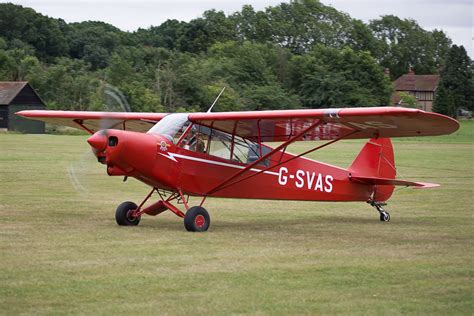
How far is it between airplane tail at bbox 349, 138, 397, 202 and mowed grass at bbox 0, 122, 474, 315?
671 mm

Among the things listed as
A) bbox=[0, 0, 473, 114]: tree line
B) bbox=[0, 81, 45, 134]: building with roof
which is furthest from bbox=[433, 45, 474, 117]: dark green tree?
bbox=[0, 81, 45, 134]: building with roof

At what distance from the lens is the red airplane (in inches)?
508

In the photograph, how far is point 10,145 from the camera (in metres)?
39.3

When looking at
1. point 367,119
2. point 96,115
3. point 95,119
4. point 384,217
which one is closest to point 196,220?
point 367,119

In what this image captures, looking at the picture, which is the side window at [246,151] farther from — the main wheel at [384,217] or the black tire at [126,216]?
the main wheel at [384,217]

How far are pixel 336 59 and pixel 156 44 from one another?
34.1 m

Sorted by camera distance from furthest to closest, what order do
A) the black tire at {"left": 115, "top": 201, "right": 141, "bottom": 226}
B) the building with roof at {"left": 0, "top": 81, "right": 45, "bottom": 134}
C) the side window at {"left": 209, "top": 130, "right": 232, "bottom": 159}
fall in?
the building with roof at {"left": 0, "top": 81, "right": 45, "bottom": 134}
the side window at {"left": 209, "top": 130, "right": 232, "bottom": 159}
the black tire at {"left": 115, "top": 201, "right": 141, "bottom": 226}

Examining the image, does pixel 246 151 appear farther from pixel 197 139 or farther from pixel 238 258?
pixel 238 258

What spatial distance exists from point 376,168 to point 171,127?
4680 mm

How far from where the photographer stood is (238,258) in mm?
10953

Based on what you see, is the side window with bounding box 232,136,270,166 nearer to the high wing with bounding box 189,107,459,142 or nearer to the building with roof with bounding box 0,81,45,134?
the high wing with bounding box 189,107,459,142

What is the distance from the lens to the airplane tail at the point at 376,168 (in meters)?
16.3

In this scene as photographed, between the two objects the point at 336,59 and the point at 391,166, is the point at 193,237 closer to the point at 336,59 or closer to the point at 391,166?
the point at 391,166

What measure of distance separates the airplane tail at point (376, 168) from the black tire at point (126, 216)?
4.30m
